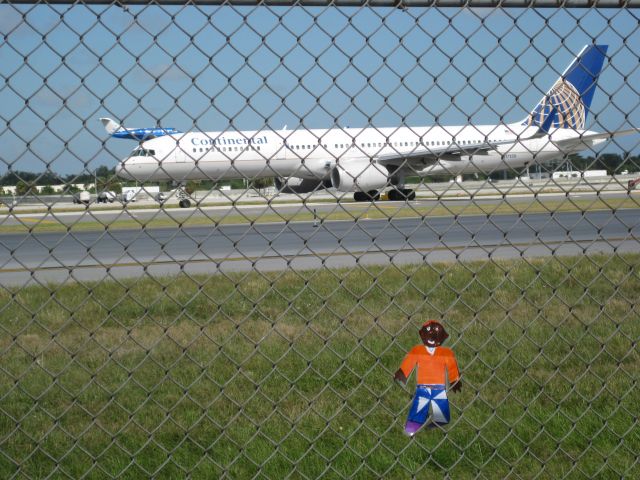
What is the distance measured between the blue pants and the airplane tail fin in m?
1.42

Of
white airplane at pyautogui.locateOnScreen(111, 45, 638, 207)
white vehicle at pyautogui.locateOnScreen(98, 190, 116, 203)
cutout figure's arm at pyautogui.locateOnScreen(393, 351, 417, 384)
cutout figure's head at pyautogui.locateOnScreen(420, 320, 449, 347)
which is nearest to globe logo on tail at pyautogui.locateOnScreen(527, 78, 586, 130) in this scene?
white airplane at pyautogui.locateOnScreen(111, 45, 638, 207)

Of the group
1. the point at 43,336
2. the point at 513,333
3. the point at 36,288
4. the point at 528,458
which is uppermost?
the point at 528,458

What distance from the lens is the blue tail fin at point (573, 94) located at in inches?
125

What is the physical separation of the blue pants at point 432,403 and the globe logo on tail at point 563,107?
118 cm

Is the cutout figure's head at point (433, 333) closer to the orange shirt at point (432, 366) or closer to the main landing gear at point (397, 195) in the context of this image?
the orange shirt at point (432, 366)

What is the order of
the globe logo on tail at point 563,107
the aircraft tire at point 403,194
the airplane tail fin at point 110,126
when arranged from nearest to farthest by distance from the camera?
the airplane tail fin at point 110,126
the aircraft tire at point 403,194
the globe logo on tail at point 563,107

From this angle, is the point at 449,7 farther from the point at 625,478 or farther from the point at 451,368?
the point at 625,478

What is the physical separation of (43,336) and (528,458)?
404 cm

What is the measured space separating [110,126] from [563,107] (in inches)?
91.4

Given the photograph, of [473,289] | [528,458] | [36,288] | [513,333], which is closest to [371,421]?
[528,458]

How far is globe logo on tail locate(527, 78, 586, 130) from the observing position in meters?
3.34

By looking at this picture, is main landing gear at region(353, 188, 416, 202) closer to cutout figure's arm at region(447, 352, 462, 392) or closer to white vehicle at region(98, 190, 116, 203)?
cutout figure's arm at region(447, 352, 462, 392)

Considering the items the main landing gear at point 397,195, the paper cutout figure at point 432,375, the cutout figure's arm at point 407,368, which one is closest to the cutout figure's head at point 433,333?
the paper cutout figure at point 432,375

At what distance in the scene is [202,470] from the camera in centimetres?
345
